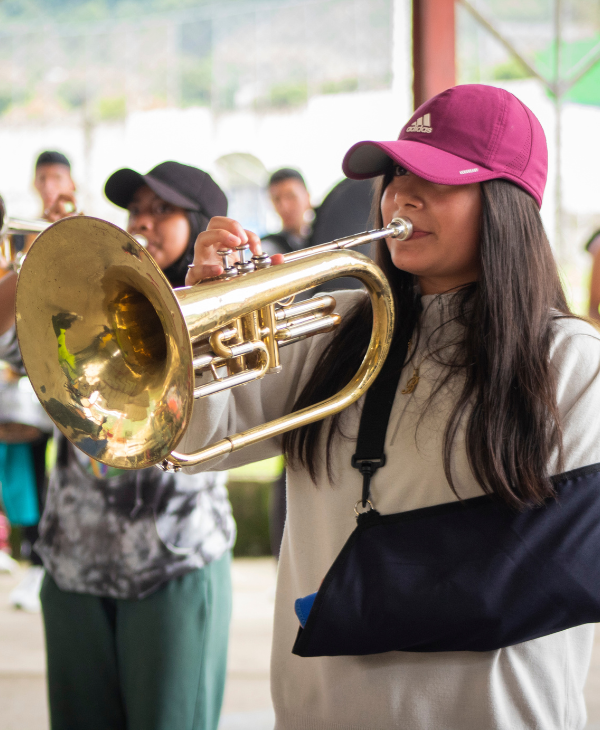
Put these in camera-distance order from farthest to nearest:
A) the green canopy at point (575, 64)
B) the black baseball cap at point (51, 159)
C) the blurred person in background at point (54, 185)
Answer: the green canopy at point (575, 64)
the black baseball cap at point (51, 159)
the blurred person in background at point (54, 185)

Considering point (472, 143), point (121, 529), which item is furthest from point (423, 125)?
point (121, 529)

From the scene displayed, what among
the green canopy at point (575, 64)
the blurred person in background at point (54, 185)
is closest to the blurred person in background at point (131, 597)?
the blurred person in background at point (54, 185)

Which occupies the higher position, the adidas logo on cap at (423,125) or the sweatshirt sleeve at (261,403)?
the adidas logo on cap at (423,125)

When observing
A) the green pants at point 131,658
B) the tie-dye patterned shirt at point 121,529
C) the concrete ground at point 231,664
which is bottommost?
the concrete ground at point 231,664

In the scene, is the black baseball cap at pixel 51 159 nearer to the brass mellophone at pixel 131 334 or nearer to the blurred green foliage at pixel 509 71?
the brass mellophone at pixel 131 334

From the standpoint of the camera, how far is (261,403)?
116cm

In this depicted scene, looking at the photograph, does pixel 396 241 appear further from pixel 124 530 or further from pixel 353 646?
pixel 124 530

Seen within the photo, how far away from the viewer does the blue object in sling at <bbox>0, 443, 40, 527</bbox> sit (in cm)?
351

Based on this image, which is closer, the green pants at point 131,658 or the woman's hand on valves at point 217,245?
the woman's hand on valves at point 217,245

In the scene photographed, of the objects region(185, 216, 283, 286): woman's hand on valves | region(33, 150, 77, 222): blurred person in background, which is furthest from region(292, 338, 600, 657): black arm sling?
region(33, 150, 77, 222): blurred person in background

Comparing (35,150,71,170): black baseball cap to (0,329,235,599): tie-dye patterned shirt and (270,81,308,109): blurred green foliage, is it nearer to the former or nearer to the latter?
(0,329,235,599): tie-dye patterned shirt

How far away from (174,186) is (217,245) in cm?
68

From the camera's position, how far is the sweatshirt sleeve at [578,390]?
0.94m

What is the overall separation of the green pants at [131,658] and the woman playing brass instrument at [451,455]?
1.37 feet
